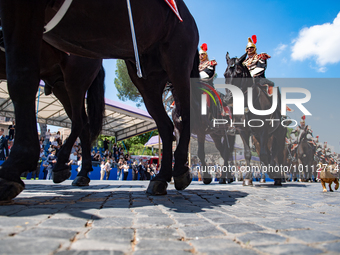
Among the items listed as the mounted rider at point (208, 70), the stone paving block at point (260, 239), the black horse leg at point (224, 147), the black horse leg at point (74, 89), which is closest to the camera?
the stone paving block at point (260, 239)

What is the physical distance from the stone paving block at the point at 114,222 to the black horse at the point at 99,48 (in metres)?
0.79

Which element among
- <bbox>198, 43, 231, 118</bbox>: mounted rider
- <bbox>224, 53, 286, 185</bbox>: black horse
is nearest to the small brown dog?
<bbox>224, 53, 286, 185</bbox>: black horse

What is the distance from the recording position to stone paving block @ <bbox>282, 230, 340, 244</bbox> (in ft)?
3.91

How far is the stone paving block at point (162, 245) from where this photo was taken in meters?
1.02

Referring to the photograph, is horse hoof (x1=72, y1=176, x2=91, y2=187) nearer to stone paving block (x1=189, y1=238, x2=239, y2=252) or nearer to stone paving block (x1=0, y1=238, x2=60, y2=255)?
stone paving block (x1=0, y1=238, x2=60, y2=255)

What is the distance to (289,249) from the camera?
3.37 ft

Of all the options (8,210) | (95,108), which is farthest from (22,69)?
(95,108)

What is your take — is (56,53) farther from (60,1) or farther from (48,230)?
(48,230)

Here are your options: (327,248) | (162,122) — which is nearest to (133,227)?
(327,248)

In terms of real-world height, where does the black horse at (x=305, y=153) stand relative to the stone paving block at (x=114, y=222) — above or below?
above

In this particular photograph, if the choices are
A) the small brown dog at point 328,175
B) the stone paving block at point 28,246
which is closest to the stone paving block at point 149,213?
the stone paving block at point 28,246

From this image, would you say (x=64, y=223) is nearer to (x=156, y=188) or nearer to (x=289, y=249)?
(x=289, y=249)

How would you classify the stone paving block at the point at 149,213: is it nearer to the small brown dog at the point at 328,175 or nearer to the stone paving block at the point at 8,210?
the stone paving block at the point at 8,210

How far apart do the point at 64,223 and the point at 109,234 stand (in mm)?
316
